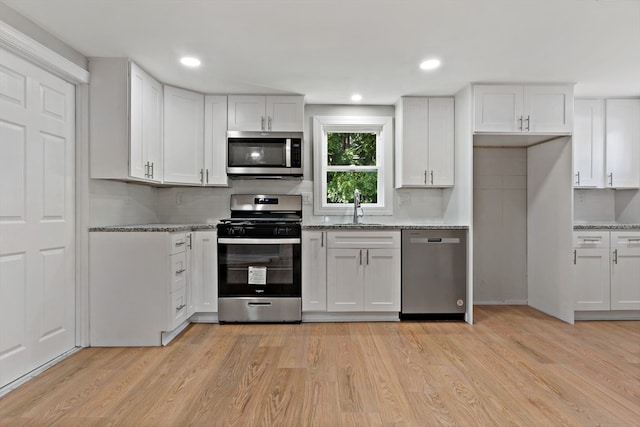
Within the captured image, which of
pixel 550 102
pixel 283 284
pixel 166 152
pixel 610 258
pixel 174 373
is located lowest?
pixel 174 373

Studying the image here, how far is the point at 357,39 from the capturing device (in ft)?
8.23

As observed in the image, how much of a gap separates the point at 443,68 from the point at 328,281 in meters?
2.13

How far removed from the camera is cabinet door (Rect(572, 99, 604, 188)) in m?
3.80

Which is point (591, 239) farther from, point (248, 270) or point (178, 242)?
point (178, 242)

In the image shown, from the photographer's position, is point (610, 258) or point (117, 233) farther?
point (610, 258)

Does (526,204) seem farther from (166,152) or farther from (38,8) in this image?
(38,8)

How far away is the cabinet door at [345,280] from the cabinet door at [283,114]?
1.33 metres

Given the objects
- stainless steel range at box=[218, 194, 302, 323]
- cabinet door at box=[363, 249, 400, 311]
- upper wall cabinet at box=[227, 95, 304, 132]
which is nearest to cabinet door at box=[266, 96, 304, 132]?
upper wall cabinet at box=[227, 95, 304, 132]

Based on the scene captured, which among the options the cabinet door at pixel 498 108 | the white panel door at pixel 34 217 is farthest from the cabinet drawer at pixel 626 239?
the white panel door at pixel 34 217

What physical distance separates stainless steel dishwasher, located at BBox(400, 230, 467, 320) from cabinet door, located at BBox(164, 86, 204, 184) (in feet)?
7.27

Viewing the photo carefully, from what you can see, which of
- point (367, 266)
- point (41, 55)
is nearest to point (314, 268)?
point (367, 266)

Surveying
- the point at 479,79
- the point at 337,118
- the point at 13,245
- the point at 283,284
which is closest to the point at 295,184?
the point at 337,118

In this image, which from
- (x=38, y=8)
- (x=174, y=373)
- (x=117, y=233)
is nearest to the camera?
(x=38, y=8)

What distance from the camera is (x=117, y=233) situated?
2.84 metres
